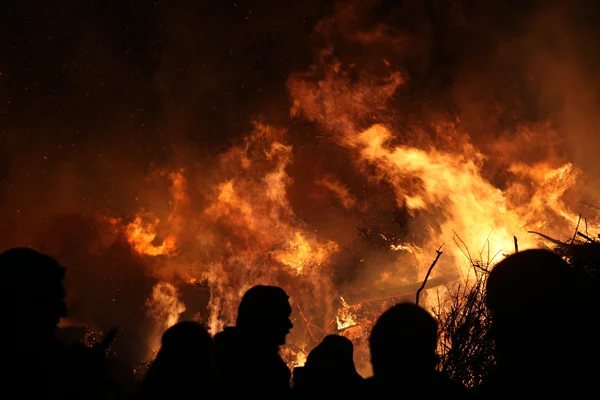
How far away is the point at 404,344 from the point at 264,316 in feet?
4.50

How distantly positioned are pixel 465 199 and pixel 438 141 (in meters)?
1.79

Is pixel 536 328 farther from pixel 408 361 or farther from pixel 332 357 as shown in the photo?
pixel 332 357

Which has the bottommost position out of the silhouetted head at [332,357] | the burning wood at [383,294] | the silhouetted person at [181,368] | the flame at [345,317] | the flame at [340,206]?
the silhouetted person at [181,368]

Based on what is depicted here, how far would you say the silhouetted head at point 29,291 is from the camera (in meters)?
2.31

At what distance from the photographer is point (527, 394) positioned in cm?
156

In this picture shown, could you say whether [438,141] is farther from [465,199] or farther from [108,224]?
[108,224]

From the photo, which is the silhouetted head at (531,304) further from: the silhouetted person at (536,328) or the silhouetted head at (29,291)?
the silhouetted head at (29,291)

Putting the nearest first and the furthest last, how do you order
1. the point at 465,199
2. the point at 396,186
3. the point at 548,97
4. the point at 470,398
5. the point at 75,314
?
the point at 470,398, the point at 465,199, the point at 548,97, the point at 396,186, the point at 75,314

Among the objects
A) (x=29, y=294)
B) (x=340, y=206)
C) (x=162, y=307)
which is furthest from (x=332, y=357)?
(x=162, y=307)

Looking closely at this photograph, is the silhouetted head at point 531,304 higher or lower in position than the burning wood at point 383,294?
lower

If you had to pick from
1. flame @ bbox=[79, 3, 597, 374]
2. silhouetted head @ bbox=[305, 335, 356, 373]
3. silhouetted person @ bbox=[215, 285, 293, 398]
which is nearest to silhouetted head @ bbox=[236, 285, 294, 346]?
silhouetted person @ bbox=[215, 285, 293, 398]

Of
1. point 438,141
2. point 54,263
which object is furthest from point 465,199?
point 54,263

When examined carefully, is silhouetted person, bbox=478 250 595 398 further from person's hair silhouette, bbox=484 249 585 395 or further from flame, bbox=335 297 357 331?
flame, bbox=335 297 357 331

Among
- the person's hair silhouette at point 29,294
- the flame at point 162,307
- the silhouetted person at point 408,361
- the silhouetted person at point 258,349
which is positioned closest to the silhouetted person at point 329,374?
the silhouetted person at point 258,349
